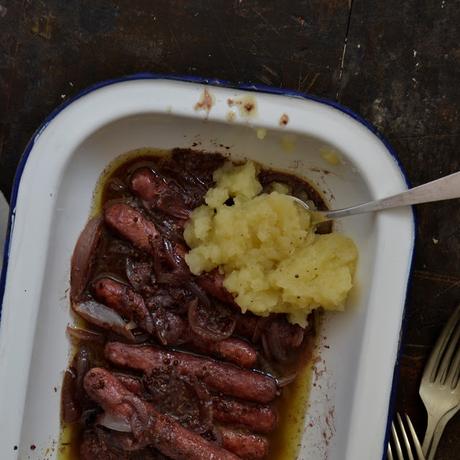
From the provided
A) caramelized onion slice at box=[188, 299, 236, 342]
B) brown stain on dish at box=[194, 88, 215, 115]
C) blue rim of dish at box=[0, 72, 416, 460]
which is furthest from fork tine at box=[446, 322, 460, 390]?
brown stain on dish at box=[194, 88, 215, 115]

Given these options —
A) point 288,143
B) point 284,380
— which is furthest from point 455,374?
point 288,143

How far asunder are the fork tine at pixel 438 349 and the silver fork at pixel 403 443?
19 centimetres

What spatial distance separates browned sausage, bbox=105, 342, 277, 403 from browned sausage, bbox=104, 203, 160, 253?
384 millimetres

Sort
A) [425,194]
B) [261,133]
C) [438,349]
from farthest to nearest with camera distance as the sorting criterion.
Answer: [438,349] → [261,133] → [425,194]

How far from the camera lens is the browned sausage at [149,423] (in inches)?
98.0

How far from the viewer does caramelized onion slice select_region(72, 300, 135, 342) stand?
260cm

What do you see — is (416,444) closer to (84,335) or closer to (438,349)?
(438,349)

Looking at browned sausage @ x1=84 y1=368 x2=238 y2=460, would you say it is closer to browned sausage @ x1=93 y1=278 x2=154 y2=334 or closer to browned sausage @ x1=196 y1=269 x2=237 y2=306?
browned sausage @ x1=93 y1=278 x2=154 y2=334

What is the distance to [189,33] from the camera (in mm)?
2639

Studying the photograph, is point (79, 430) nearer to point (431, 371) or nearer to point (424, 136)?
point (431, 371)

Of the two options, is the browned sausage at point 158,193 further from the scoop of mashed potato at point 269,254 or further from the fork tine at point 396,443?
the fork tine at point 396,443

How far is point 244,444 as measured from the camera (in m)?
2.60

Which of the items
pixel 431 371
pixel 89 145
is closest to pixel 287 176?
pixel 89 145

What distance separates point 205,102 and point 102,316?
0.89 meters
